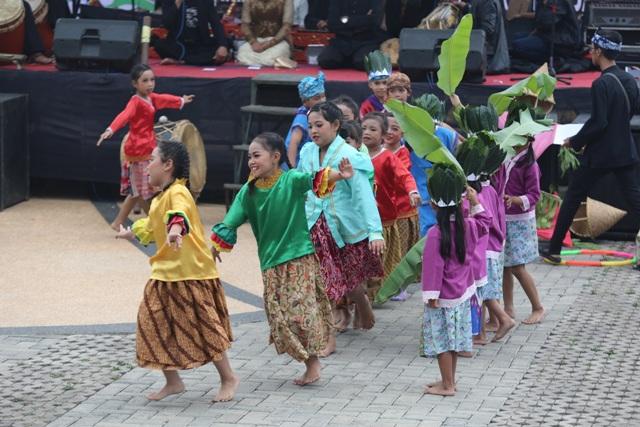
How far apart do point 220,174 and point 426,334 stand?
6.49 m

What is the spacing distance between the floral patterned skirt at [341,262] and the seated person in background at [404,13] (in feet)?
21.8

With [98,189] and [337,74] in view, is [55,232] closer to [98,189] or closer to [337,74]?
[98,189]

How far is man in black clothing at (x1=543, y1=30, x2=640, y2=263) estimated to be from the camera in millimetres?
11195

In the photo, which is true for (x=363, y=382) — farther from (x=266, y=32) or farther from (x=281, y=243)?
(x=266, y=32)

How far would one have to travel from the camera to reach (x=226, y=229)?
780 cm

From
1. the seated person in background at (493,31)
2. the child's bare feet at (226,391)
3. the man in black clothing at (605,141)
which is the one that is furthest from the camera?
the seated person in background at (493,31)

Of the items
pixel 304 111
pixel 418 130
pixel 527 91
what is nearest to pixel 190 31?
pixel 304 111

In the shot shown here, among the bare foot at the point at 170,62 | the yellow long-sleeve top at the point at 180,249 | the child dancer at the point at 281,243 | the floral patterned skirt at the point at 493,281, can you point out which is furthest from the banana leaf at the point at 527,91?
the bare foot at the point at 170,62

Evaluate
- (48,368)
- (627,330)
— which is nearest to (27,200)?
(48,368)

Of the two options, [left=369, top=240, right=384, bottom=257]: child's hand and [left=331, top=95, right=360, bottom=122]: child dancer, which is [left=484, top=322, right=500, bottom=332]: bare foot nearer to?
[left=369, top=240, right=384, bottom=257]: child's hand

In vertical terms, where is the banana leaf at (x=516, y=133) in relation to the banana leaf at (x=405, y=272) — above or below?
above

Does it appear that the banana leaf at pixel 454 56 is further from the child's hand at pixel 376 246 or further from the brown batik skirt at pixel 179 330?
the brown batik skirt at pixel 179 330

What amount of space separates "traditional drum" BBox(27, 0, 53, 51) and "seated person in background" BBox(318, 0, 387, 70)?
325 cm

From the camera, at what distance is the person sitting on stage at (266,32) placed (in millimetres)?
15289
